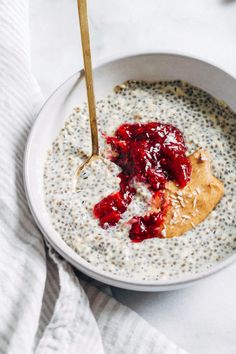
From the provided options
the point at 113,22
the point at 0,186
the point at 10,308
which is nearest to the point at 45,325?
the point at 10,308

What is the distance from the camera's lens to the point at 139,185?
69.7 inches

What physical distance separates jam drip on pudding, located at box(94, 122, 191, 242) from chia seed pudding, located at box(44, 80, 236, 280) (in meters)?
0.02

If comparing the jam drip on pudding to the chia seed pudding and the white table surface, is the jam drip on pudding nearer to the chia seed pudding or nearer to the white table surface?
the chia seed pudding

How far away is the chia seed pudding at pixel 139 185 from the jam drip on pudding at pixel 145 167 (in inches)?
0.7

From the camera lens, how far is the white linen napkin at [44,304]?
1.64 meters

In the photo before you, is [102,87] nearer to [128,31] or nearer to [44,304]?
[128,31]

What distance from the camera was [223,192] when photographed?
1.76 meters

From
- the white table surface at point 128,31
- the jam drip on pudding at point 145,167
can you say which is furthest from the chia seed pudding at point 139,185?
the white table surface at point 128,31

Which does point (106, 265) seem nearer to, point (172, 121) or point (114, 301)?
point (114, 301)

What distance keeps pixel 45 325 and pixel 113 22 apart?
1045mm

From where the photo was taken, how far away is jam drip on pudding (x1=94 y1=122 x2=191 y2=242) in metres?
1.71

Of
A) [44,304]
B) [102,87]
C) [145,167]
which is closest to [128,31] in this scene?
[102,87]

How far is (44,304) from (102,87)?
0.64 meters

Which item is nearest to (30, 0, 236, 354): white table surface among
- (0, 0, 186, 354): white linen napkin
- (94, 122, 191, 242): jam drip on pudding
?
(94, 122, 191, 242): jam drip on pudding
